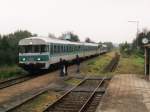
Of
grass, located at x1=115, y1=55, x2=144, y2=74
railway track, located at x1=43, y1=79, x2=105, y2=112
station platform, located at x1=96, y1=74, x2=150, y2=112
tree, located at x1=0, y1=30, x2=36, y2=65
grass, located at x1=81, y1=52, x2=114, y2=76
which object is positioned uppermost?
tree, located at x1=0, y1=30, x2=36, y2=65

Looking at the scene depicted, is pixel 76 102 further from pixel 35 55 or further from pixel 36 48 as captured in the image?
pixel 36 48

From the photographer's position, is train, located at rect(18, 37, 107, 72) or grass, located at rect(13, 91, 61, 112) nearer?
grass, located at rect(13, 91, 61, 112)

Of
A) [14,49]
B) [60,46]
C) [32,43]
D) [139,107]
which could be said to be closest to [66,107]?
[139,107]

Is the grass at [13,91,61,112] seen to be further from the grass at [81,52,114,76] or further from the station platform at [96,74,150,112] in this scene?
the grass at [81,52,114,76]

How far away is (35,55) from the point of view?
2531cm

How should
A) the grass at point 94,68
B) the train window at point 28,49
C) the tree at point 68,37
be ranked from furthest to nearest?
1. the tree at point 68,37
2. the grass at point 94,68
3. the train window at point 28,49

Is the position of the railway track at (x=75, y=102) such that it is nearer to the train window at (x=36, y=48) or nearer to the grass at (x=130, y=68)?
the train window at (x=36, y=48)

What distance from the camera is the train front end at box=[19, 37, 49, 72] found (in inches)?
989

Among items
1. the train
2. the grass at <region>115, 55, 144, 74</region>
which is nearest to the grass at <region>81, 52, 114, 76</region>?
the grass at <region>115, 55, 144, 74</region>

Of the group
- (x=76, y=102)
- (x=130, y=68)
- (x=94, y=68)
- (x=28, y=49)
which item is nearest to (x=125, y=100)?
(x=76, y=102)

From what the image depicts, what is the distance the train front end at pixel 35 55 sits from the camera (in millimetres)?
25109

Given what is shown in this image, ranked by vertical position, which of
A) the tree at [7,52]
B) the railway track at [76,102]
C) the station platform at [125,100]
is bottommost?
the railway track at [76,102]

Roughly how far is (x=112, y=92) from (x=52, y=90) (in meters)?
3.16

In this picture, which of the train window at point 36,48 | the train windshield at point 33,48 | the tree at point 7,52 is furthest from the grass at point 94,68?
the tree at point 7,52
